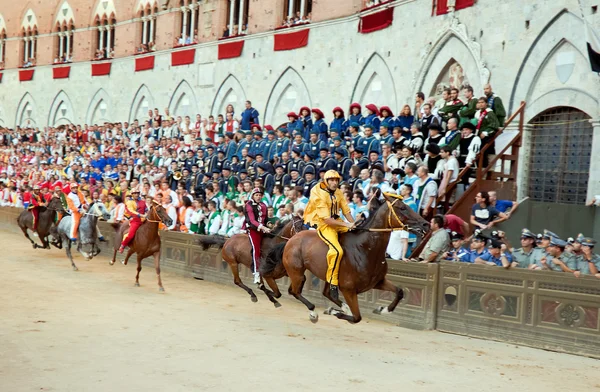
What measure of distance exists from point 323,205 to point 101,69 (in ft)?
118

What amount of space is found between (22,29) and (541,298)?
48.2 metres

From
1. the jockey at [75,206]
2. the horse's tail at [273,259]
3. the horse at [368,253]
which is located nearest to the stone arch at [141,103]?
the jockey at [75,206]

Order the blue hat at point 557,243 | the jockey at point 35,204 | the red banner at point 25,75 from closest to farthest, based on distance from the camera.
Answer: the blue hat at point 557,243
the jockey at point 35,204
the red banner at point 25,75

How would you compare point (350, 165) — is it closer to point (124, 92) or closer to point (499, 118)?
point (499, 118)

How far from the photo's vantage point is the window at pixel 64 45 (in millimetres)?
46906

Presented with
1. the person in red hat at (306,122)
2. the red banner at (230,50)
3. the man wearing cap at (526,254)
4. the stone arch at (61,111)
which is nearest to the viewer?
the man wearing cap at (526,254)

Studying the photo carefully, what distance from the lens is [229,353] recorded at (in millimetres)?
9914

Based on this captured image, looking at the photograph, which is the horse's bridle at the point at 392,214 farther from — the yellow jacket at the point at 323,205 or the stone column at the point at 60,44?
the stone column at the point at 60,44

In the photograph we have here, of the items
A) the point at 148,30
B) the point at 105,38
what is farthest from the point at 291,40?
the point at 105,38

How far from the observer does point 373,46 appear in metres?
25.4

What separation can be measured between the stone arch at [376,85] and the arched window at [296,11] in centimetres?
516

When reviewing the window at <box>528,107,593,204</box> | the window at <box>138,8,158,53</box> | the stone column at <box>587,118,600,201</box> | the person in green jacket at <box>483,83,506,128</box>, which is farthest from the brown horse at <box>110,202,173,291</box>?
the window at <box>138,8,158,53</box>

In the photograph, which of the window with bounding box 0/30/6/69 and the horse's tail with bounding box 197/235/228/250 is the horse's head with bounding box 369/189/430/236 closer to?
the horse's tail with bounding box 197/235/228/250

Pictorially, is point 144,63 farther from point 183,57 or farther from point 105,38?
point 105,38
